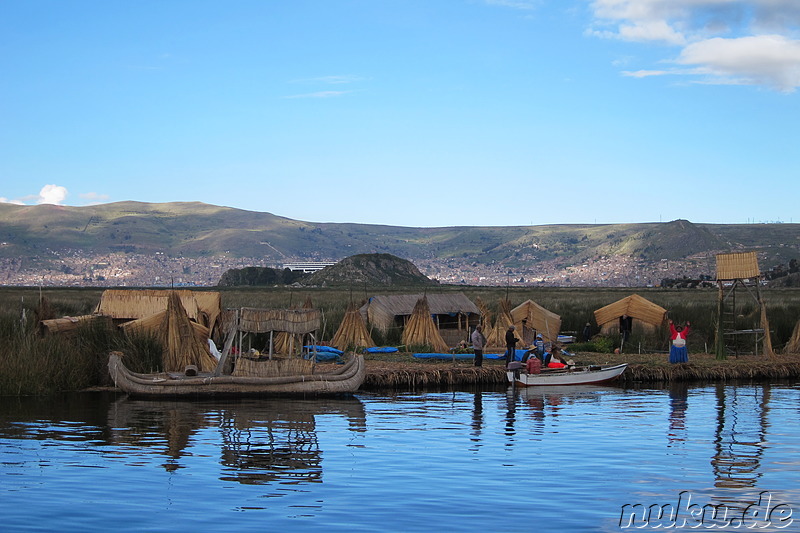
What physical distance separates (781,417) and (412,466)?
988 centimetres

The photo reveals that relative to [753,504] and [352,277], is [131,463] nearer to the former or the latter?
[753,504]

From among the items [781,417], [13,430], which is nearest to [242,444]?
[13,430]

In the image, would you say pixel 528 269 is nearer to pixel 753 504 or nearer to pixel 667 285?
pixel 667 285

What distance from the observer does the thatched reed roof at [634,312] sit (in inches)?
1427

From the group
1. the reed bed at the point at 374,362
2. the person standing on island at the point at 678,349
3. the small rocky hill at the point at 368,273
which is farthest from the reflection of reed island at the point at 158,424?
the small rocky hill at the point at 368,273

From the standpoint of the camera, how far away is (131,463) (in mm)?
14891

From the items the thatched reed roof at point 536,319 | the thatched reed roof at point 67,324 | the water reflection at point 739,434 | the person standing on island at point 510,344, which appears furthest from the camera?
the thatched reed roof at point 536,319

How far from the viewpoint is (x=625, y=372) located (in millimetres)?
27672

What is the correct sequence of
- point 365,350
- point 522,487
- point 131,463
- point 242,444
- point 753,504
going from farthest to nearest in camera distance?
point 365,350 < point 242,444 < point 131,463 < point 522,487 < point 753,504

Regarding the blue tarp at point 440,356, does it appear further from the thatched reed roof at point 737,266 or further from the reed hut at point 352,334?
the thatched reed roof at point 737,266

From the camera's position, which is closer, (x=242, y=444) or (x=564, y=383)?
(x=242, y=444)

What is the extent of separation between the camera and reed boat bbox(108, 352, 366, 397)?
862 inches

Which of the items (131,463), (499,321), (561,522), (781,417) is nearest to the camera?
(561,522)

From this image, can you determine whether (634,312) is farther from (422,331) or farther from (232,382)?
(232,382)
